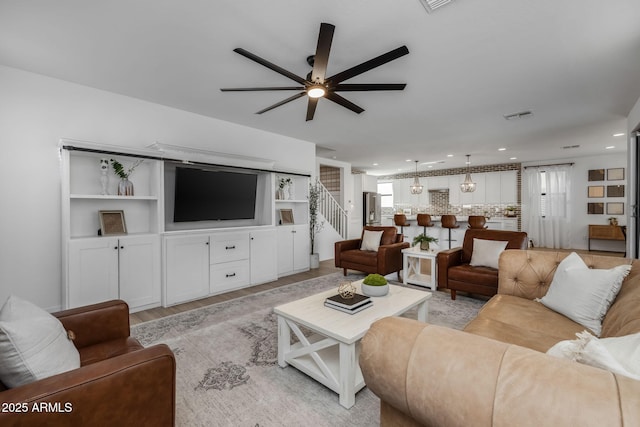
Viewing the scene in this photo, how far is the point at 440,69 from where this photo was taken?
2893mm

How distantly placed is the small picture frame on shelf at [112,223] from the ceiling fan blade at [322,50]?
114 inches

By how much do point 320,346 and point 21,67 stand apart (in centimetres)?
396

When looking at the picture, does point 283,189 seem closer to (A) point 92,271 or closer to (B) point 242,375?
(A) point 92,271

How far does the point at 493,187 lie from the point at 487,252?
650 centimetres

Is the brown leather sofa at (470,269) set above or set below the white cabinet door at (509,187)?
below

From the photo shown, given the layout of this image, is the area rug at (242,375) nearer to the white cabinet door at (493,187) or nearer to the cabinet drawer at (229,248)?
the cabinet drawer at (229,248)

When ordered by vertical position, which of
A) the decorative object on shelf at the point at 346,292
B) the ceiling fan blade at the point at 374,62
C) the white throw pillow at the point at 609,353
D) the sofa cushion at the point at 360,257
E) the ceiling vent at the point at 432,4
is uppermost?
the ceiling vent at the point at 432,4

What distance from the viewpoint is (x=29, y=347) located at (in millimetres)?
1083

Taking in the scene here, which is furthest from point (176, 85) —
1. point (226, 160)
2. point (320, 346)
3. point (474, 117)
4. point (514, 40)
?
point (474, 117)

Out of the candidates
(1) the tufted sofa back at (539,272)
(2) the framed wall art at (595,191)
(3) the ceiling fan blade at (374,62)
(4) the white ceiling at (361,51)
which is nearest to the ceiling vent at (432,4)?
(4) the white ceiling at (361,51)

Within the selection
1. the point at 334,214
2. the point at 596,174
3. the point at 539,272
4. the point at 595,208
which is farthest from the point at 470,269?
the point at 596,174

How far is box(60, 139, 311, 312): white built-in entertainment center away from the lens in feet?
10.1

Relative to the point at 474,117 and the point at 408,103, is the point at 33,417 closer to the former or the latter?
the point at 408,103

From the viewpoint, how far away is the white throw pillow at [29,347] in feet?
3.41
